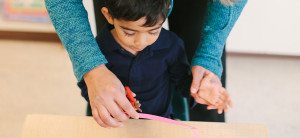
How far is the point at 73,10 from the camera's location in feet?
2.21

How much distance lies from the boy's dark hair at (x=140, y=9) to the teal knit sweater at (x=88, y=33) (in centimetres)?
8

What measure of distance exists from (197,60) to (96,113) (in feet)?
0.80

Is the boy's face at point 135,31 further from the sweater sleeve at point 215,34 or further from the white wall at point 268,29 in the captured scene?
the white wall at point 268,29

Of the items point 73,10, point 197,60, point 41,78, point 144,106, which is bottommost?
point 41,78

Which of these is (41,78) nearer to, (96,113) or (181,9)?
(181,9)

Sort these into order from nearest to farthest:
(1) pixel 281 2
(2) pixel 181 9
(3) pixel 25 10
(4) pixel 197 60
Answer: (4) pixel 197 60 → (2) pixel 181 9 → (1) pixel 281 2 → (3) pixel 25 10

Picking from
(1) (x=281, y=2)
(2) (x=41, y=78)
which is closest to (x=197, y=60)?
(1) (x=281, y=2)

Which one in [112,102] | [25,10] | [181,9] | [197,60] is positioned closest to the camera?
[112,102]

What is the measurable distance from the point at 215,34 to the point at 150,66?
5.9 inches

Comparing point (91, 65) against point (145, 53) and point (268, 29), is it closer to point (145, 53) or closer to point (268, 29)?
point (145, 53)

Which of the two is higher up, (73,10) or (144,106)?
(73,10)

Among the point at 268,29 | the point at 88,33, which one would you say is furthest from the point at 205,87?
the point at 268,29

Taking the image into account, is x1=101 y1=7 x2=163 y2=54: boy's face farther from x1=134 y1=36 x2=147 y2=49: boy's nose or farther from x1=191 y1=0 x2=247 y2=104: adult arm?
x1=191 y1=0 x2=247 y2=104: adult arm

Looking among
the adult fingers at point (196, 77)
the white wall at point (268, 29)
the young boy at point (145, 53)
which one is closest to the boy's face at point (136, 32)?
the young boy at point (145, 53)
